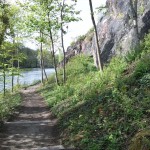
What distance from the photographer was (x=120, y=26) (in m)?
25.4

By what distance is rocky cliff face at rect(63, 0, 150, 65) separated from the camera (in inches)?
847

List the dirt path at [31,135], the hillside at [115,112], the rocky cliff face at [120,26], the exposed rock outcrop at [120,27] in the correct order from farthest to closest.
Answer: the exposed rock outcrop at [120,27], the rocky cliff face at [120,26], the dirt path at [31,135], the hillside at [115,112]

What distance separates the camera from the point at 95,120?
11.9m

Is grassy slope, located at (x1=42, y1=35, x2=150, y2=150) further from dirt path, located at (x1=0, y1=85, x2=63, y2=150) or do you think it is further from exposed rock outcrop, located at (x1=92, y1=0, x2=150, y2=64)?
exposed rock outcrop, located at (x1=92, y1=0, x2=150, y2=64)

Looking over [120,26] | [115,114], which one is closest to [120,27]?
[120,26]

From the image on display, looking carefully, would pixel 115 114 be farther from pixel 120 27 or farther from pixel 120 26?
pixel 120 26

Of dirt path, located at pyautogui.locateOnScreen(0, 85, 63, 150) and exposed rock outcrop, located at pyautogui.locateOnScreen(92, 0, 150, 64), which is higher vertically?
exposed rock outcrop, located at pyautogui.locateOnScreen(92, 0, 150, 64)

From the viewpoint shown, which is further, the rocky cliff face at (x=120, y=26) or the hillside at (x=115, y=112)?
the rocky cliff face at (x=120, y=26)

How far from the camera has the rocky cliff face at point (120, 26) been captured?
21.5 m

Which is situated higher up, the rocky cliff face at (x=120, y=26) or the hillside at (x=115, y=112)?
the rocky cliff face at (x=120, y=26)

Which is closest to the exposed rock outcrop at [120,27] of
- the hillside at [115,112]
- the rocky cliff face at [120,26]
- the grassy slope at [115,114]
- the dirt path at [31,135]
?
the rocky cliff face at [120,26]

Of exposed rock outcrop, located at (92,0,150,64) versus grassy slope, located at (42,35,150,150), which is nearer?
grassy slope, located at (42,35,150,150)

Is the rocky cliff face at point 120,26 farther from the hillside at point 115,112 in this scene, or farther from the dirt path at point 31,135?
the dirt path at point 31,135

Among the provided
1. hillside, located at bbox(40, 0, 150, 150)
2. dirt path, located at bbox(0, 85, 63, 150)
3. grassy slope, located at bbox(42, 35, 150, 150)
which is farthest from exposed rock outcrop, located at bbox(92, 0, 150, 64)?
dirt path, located at bbox(0, 85, 63, 150)
